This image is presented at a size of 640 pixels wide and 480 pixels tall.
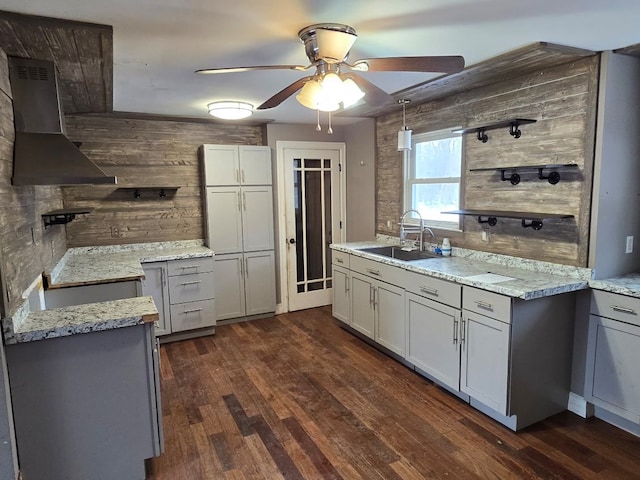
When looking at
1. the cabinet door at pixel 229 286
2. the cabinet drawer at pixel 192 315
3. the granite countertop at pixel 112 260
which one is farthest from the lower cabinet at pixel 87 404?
the cabinet door at pixel 229 286

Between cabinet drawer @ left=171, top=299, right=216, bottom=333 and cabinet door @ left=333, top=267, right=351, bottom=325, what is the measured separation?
4.27 ft

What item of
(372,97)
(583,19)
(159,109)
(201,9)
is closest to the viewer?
(201,9)

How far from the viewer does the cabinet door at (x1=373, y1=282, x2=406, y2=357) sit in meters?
3.37

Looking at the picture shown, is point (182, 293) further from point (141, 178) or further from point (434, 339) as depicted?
point (434, 339)

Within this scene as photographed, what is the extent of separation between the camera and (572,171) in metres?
2.64

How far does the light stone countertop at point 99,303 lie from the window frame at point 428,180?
7.00 feet

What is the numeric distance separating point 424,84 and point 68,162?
8.20 feet

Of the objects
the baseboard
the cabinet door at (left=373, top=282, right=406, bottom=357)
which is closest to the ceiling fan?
the cabinet door at (left=373, top=282, right=406, bottom=357)

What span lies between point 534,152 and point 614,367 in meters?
1.47

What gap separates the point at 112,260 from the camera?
3.85 metres

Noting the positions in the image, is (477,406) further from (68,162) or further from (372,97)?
(68,162)

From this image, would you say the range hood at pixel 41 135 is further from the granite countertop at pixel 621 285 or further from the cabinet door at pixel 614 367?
the cabinet door at pixel 614 367

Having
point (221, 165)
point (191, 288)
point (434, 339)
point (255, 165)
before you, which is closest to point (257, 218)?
point (255, 165)

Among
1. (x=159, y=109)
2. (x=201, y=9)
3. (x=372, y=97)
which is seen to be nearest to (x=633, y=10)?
(x=372, y=97)
